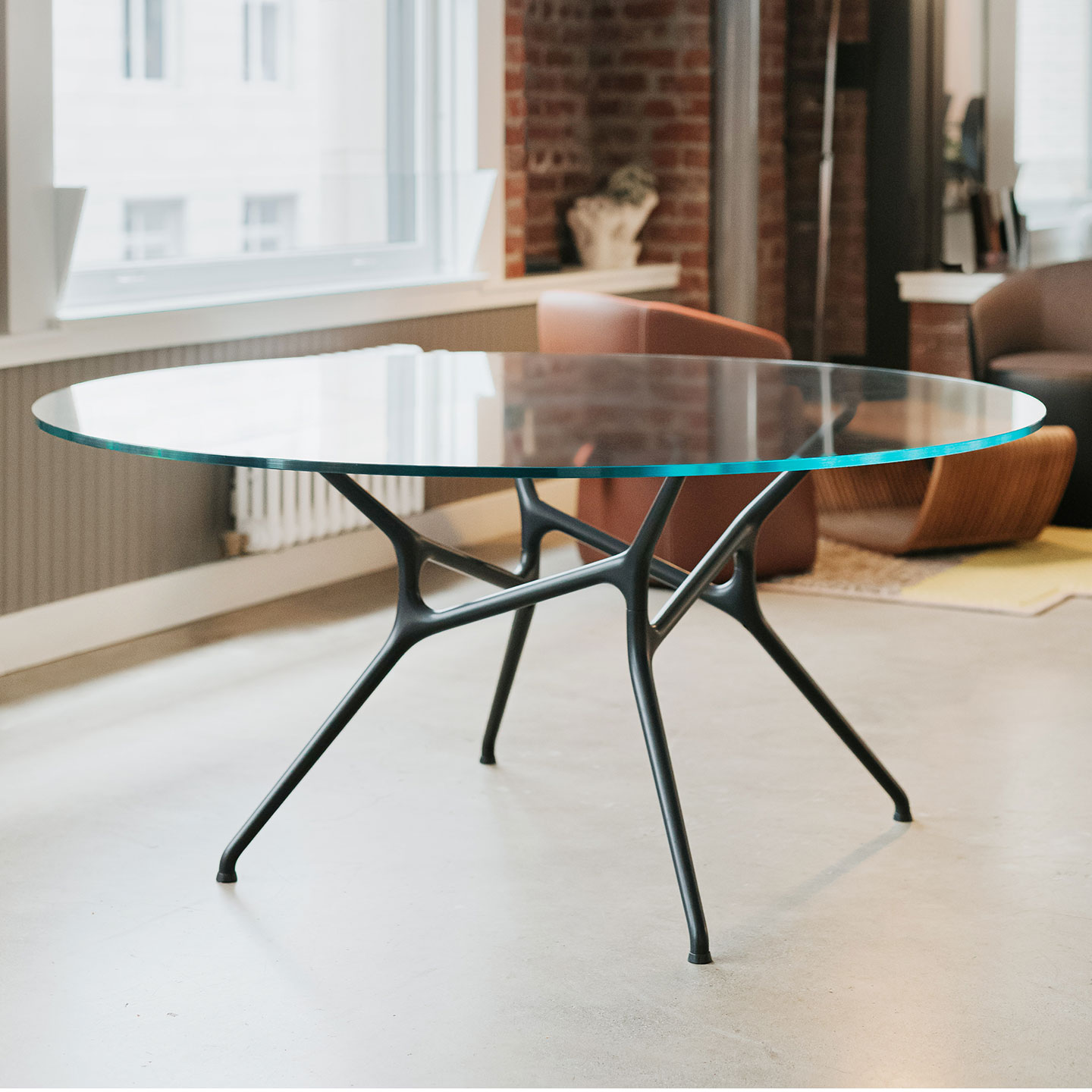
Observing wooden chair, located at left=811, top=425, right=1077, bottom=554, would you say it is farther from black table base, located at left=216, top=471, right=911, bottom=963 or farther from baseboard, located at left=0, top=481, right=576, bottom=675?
black table base, located at left=216, top=471, right=911, bottom=963

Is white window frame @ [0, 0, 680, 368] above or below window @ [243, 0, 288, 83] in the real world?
below

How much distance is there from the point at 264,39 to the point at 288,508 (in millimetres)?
1396

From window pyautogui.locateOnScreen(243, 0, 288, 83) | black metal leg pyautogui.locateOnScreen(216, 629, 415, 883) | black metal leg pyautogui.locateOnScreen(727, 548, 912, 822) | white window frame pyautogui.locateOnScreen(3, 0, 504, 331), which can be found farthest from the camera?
window pyautogui.locateOnScreen(243, 0, 288, 83)

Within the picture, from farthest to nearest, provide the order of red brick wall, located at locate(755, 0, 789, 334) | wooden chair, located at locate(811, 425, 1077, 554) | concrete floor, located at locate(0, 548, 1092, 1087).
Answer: red brick wall, located at locate(755, 0, 789, 334) → wooden chair, located at locate(811, 425, 1077, 554) → concrete floor, located at locate(0, 548, 1092, 1087)

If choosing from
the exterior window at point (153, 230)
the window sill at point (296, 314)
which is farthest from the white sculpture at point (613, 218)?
the exterior window at point (153, 230)

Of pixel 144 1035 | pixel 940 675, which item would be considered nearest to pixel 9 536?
pixel 144 1035

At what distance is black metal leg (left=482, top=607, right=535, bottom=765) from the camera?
10.4 feet

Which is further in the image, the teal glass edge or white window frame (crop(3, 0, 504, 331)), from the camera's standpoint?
white window frame (crop(3, 0, 504, 331))

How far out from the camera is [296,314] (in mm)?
4703

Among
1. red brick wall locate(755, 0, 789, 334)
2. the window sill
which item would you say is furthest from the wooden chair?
red brick wall locate(755, 0, 789, 334)

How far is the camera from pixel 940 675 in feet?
12.7

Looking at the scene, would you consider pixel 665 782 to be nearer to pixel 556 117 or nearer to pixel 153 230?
pixel 153 230

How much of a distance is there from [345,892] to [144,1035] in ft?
1.72

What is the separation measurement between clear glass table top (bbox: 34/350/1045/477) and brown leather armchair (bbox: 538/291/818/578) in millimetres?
1250
